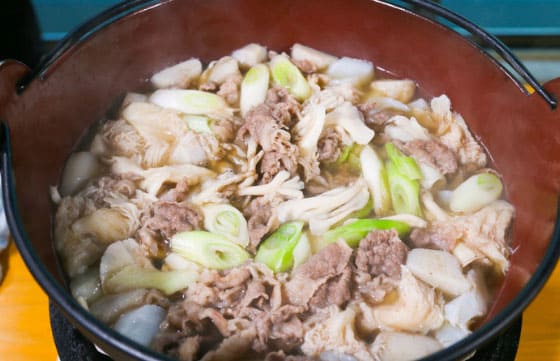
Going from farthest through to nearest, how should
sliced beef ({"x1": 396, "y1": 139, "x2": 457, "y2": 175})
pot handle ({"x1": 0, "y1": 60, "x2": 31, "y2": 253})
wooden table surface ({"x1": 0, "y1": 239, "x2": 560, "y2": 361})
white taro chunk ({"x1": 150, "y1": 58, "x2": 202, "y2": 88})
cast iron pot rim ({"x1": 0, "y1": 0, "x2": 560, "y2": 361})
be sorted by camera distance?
white taro chunk ({"x1": 150, "y1": 58, "x2": 202, "y2": 88}), sliced beef ({"x1": 396, "y1": 139, "x2": 457, "y2": 175}), wooden table surface ({"x1": 0, "y1": 239, "x2": 560, "y2": 361}), pot handle ({"x1": 0, "y1": 60, "x2": 31, "y2": 253}), cast iron pot rim ({"x1": 0, "y1": 0, "x2": 560, "y2": 361})

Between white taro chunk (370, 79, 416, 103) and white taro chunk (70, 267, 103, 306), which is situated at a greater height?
white taro chunk (370, 79, 416, 103)

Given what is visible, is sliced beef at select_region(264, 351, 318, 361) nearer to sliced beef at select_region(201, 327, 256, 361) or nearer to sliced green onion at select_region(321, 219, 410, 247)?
sliced beef at select_region(201, 327, 256, 361)

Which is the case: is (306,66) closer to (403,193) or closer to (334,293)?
(403,193)

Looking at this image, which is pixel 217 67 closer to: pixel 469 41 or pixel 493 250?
pixel 469 41

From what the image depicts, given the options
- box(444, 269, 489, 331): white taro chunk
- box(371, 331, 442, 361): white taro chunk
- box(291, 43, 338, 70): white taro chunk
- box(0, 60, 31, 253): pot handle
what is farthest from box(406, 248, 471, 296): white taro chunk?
box(0, 60, 31, 253): pot handle

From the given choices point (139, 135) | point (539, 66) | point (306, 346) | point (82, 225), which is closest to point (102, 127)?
point (139, 135)

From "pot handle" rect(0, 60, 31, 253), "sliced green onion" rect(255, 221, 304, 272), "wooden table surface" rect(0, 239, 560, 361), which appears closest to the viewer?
"pot handle" rect(0, 60, 31, 253)

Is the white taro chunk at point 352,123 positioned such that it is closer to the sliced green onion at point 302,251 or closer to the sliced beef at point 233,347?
the sliced green onion at point 302,251
